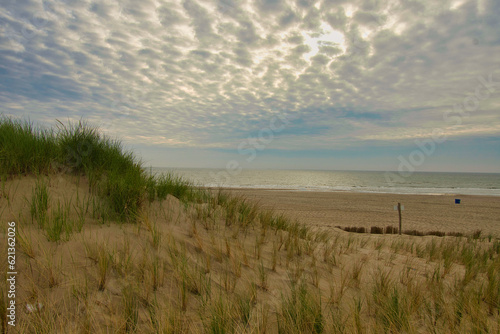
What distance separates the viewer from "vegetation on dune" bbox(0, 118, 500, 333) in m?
2.58

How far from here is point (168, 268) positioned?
3455mm

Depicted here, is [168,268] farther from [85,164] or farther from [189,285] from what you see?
[85,164]

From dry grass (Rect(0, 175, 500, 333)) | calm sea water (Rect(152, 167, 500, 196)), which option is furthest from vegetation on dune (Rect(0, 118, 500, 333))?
calm sea water (Rect(152, 167, 500, 196))

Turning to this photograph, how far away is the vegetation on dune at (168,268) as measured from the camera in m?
2.58

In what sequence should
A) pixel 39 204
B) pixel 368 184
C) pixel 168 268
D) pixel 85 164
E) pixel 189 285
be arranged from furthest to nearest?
pixel 368 184
pixel 85 164
pixel 39 204
pixel 168 268
pixel 189 285

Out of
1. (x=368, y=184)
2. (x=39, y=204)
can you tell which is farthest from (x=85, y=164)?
(x=368, y=184)

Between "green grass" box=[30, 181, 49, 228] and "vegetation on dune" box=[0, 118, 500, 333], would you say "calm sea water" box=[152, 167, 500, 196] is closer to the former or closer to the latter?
"vegetation on dune" box=[0, 118, 500, 333]

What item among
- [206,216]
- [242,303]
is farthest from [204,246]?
[242,303]

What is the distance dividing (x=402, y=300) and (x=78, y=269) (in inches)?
153

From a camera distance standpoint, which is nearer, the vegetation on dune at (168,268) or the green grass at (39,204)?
the vegetation on dune at (168,268)

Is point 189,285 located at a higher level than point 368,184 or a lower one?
lower

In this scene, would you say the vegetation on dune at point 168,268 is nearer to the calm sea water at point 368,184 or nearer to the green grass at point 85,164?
the green grass at point 85,164

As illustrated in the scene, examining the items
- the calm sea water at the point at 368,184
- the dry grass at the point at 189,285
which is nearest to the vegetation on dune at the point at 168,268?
the dry grass at the point at 189,285

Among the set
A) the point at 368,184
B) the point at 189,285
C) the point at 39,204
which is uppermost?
the point at 368,184
